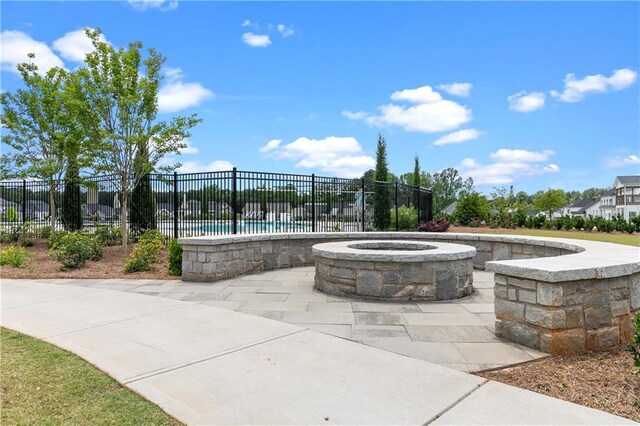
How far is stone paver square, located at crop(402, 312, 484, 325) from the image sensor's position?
459 cm

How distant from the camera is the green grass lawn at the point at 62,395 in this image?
2.43 metres

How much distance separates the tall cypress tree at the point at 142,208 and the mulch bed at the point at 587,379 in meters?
11.4

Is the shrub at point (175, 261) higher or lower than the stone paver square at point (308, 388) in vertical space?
higher

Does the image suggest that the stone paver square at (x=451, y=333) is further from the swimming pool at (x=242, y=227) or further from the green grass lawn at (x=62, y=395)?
the swimming pool at (x=242, y=227)

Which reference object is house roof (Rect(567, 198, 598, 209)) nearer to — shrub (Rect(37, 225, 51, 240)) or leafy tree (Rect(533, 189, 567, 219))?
leafy tree (Rect(533, 189, 567, 219))

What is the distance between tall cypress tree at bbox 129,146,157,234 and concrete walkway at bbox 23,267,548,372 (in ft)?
16.9

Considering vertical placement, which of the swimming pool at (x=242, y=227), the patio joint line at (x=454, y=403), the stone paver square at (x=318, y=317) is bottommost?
the patio joint line at (x=454, y=403)

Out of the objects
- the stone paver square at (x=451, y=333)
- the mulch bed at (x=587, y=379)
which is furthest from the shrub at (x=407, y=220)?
the mulch bed at (x=587, y=379)

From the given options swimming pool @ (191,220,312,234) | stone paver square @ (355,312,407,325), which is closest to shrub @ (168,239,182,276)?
swimming pool @ (191,220,312,234)

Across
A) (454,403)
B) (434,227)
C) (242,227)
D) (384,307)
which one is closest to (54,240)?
(242,227)

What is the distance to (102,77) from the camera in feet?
32.7

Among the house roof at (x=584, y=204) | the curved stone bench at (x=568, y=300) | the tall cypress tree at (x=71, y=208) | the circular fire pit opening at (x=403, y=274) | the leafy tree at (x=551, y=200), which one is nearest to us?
the curved stone bench at (x=568, y=300)

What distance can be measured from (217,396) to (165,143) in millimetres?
9023

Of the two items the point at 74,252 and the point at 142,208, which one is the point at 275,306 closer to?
the point at 74,252
